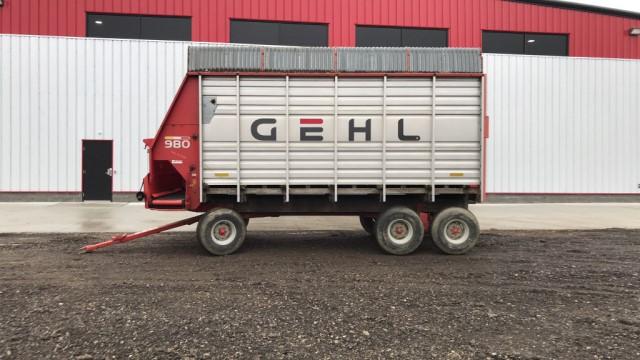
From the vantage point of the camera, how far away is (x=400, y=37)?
15.8 m

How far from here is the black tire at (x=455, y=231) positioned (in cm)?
638

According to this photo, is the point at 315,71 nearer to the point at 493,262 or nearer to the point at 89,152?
the point at 493,262

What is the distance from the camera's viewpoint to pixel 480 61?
6.31 metres

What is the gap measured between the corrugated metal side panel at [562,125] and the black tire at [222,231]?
1205cm

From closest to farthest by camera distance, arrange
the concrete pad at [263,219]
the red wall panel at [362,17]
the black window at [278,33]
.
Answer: the concrete pad at [263,219], the red wall panel at [362,17], the black window at [278,33]

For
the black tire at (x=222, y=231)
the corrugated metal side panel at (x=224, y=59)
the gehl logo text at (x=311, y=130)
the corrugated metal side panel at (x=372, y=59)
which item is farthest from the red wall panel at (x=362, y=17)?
the black tire at (x=222, y=231)

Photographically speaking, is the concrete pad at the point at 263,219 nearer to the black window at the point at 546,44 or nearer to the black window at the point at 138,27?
the black window at the point at 138,27

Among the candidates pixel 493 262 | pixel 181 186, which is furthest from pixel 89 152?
pixel 493 262

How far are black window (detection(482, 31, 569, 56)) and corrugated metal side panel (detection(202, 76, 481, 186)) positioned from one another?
11509mm

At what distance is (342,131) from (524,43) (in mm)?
13855

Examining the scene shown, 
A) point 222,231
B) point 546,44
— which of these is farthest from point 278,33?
point 546,44

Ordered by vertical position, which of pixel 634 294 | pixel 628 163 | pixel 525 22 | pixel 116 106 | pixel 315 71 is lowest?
pixel 634 294

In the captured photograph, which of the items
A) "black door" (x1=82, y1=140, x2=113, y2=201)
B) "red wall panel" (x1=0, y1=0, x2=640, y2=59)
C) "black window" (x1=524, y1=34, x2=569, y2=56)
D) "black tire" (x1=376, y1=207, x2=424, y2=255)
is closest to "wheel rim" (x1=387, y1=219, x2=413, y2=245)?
"black tire" (x1=376, y1=207, x2=424, y2=255)

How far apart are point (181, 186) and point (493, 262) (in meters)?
5.50
